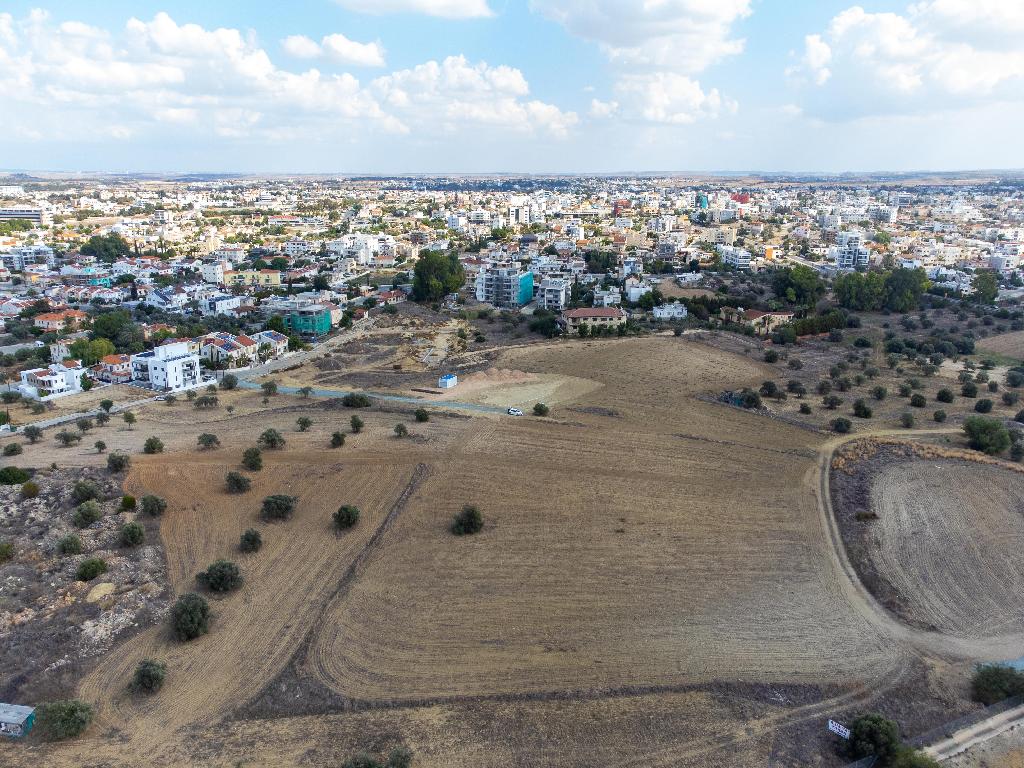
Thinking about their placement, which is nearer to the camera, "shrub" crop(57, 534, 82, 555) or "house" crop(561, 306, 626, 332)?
"shrub" crop(57, 534, 82, 555)

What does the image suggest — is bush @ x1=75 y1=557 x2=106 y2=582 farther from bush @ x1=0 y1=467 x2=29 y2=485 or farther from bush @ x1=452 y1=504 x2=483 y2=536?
bush @ x1=452 y1=504 x2=483 y2=536

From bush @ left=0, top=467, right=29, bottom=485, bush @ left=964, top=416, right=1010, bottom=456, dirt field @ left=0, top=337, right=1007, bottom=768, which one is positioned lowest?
dirt field @ left=0, top=337, right=1007, bottom=768

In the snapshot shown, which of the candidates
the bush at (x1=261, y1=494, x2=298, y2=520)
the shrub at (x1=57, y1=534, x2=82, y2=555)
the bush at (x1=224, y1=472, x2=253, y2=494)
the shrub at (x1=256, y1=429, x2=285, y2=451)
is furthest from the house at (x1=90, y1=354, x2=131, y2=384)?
the bush at (x1=261, y1=494, x2=298, y2=520)

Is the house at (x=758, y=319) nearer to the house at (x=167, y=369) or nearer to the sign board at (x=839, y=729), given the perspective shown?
the house at (x=167, y=369)

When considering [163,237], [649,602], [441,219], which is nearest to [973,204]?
[441,219]

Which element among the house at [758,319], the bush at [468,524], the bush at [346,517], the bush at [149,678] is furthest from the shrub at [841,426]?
the bush at [149,678]

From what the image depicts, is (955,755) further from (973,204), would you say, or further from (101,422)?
(973,204)
